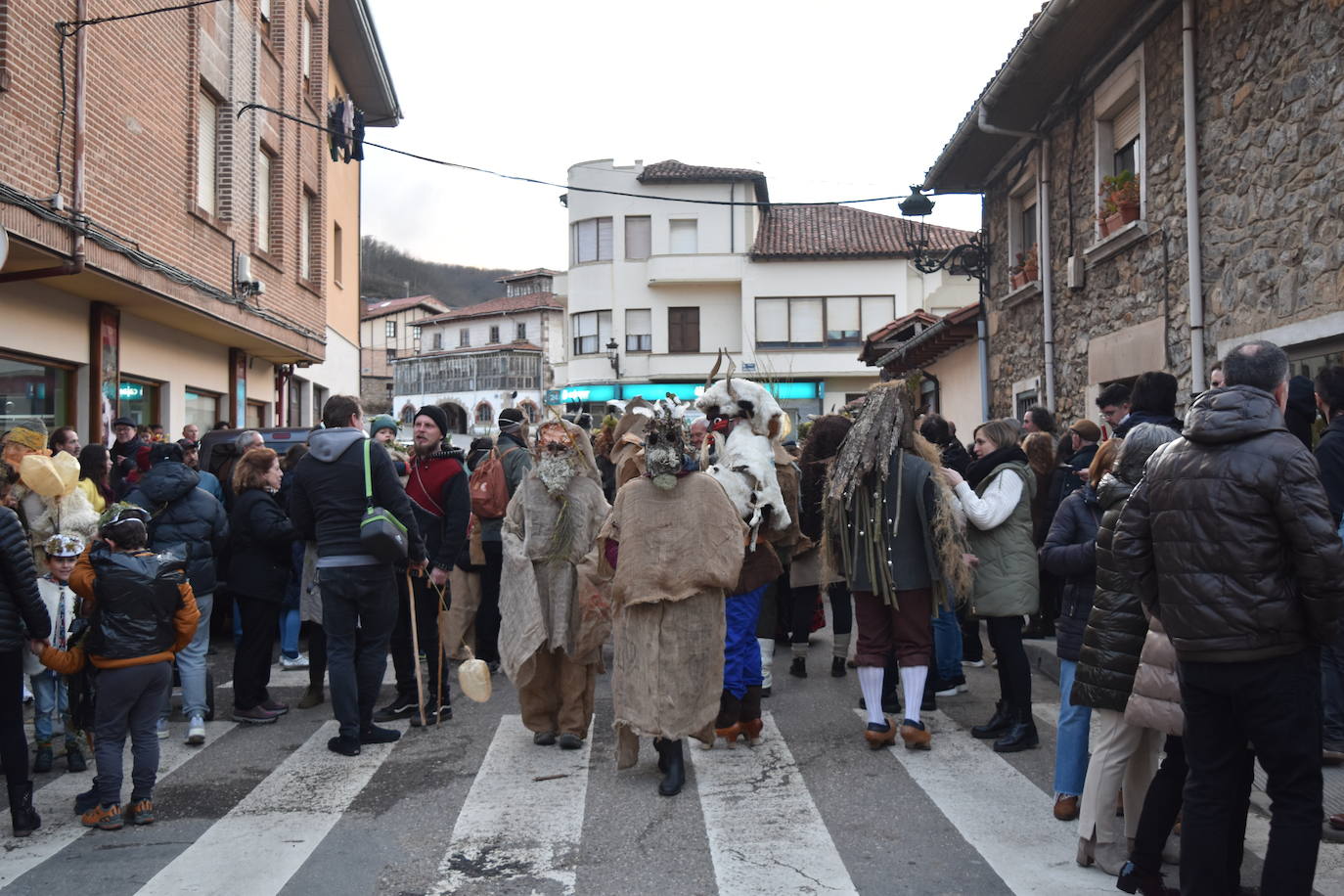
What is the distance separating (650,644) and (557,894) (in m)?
1.63

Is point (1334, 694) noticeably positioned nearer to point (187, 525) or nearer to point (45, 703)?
point (187, 525)

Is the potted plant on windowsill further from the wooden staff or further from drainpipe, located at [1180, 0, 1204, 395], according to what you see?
the wooden staff

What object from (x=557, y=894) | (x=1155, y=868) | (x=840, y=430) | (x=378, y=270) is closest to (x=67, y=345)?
(x=840, y=430)

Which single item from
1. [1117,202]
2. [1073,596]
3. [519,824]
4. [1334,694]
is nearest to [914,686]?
[1073,596]

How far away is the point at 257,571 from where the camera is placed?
280 inches

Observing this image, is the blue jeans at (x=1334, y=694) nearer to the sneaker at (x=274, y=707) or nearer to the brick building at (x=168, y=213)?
the sneaker at (x=274, y=707)

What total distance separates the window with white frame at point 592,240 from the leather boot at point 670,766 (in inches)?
1524

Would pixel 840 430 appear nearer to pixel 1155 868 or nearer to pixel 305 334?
pixel 1155 868

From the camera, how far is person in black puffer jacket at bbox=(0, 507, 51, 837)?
186 inches

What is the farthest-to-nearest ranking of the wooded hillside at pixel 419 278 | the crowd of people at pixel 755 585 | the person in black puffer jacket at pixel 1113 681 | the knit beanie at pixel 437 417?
the wooded hillside at pixel 419 278 < the knit beanie at pixel 437 417 < the person in black puffer jacket at pixel 1113 681 < the crowd of people at pixel 755 585

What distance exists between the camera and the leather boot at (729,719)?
20.1 ft

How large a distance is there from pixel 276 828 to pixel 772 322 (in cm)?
3854

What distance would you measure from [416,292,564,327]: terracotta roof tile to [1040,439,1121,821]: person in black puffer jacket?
63.2 meters

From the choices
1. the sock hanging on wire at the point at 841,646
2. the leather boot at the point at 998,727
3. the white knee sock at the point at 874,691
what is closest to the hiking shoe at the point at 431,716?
the white knee sock at the point at 874,691
